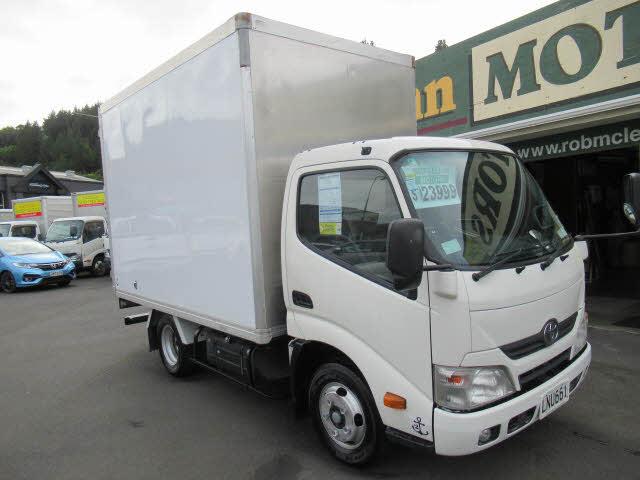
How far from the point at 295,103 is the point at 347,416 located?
2338 mm

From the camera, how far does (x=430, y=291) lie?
8.95ft

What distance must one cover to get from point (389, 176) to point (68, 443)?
11.7 feet

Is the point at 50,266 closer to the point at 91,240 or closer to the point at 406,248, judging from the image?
the point at 91,240

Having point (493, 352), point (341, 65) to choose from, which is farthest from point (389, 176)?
point (341, 65)

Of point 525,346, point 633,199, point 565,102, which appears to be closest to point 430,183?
point 525,346

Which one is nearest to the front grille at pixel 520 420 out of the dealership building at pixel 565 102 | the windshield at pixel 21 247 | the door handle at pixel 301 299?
the door handle at pixel 301 299

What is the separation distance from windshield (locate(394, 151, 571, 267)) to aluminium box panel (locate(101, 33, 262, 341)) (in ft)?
4.42

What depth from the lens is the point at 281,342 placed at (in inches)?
161

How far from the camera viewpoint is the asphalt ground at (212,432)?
345 cm

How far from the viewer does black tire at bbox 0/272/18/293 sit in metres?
14.0

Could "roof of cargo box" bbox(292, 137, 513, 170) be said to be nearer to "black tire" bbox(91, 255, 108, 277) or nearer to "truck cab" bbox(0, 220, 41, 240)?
"black tire" bbox(91, 255, 108, 277)

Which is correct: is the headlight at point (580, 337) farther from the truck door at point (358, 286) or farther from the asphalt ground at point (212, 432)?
the truck door at point (358, 286)

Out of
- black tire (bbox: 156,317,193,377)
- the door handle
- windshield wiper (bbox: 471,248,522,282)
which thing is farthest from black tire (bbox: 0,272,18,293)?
windshield wiper (bbox: 471,248,522,282)

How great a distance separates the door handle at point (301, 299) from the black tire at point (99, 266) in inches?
612
